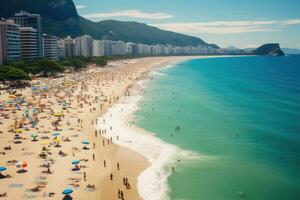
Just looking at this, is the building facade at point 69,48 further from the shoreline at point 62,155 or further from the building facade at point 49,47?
the shoreline at point 62,155

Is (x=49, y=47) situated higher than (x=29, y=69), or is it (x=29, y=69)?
(x=49, y=47)

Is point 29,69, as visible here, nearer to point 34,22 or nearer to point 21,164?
point 34,22

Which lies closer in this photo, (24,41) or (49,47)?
(24,41)

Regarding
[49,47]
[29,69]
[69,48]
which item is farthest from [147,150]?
[69,48]

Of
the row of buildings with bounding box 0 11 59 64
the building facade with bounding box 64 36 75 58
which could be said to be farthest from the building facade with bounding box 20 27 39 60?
the building facade with bounding box 64 36 75 58

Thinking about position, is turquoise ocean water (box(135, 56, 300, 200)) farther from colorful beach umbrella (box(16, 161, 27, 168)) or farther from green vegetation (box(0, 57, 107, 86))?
green vegetation (box(0, 57, 107, 86))

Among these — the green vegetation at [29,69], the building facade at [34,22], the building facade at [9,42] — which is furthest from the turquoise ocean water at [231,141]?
Answer: the building facade at [34,22]
